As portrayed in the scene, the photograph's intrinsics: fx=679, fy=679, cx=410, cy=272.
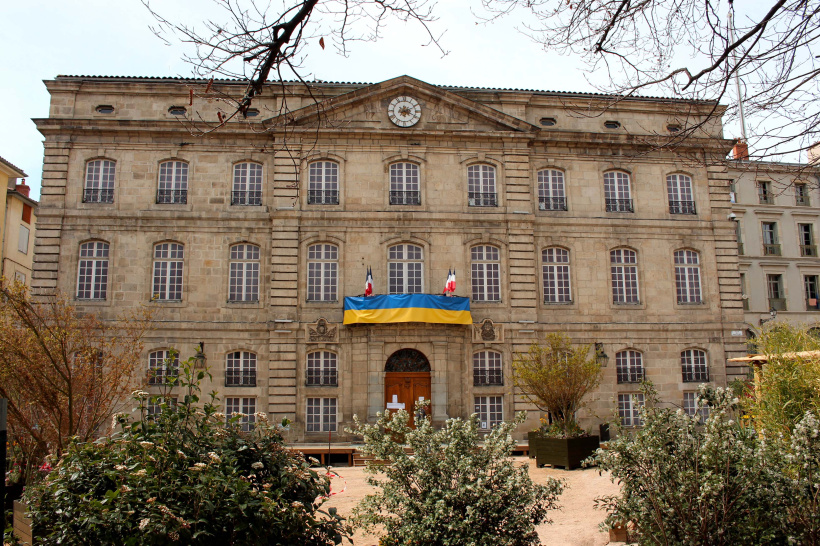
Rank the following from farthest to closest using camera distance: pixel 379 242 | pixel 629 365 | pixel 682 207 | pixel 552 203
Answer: pixel 682 207 → pixel 552 203 → pixel 629 365 → pixel 379 242

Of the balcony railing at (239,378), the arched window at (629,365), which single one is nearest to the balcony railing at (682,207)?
the arched window at (629,365)

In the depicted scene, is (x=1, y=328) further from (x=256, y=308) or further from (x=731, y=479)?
(x=731, y=479)

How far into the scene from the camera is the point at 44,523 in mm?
6078

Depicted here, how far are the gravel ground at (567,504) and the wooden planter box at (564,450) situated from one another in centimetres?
23

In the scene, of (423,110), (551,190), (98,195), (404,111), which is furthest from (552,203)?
(98,195)

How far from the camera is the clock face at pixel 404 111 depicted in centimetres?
2314

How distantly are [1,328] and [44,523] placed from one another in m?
7.85

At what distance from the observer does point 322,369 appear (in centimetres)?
2170

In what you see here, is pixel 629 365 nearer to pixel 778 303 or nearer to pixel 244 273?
pixel 244 273

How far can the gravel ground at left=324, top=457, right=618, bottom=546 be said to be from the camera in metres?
9.66

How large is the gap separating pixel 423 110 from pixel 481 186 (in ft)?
10.7

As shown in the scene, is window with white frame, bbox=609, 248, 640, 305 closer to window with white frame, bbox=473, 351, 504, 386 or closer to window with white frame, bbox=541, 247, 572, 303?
window with white frame, bbox=541, 247, 572, 303

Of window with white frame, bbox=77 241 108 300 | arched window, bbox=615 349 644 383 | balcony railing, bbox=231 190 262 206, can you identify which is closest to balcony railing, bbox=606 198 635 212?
arched window, bbox=615 349 644 383

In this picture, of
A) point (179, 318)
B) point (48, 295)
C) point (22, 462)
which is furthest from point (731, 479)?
point (48, 295)
